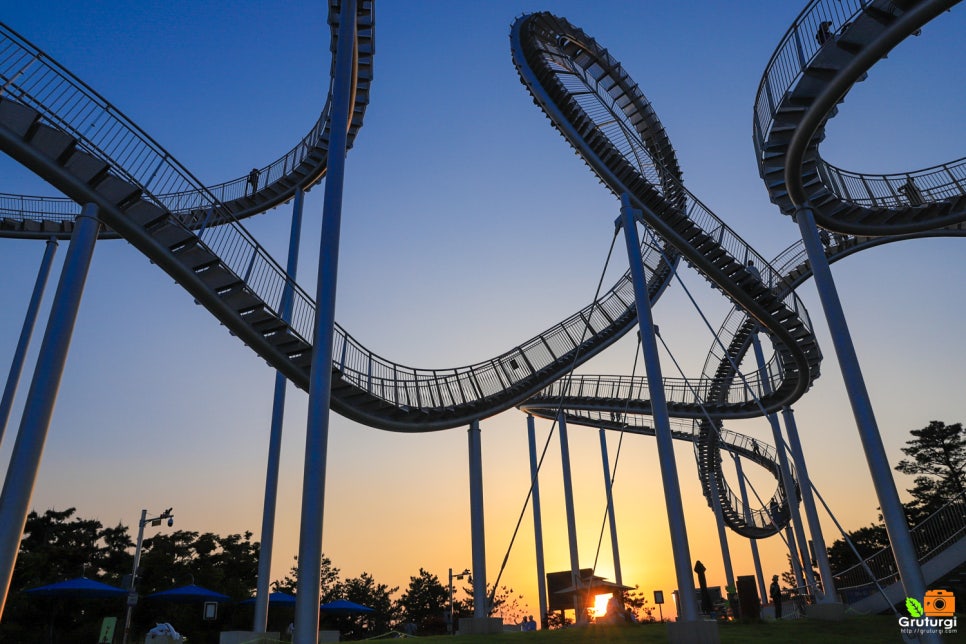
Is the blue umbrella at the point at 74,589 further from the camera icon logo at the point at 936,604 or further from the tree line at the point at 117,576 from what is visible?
the camera icon logo at the point at 936,604

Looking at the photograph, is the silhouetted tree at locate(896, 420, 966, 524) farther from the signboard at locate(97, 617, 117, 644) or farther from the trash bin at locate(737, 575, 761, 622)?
the signboard at locate(97, 617, 117, 644)

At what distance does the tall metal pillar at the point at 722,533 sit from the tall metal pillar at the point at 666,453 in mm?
18943

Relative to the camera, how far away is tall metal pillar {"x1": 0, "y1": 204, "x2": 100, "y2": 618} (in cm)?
735

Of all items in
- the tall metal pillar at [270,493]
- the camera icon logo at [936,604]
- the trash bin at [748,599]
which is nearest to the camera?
the camera icon logo at [936,604]

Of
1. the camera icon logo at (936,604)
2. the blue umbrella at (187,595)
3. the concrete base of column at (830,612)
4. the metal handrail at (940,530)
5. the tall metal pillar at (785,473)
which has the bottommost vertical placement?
the concrete base of column at (830,612)

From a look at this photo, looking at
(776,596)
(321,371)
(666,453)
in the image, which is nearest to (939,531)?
(776,596)

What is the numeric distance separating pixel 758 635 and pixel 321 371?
10.5 meters

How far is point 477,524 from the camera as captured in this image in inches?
661

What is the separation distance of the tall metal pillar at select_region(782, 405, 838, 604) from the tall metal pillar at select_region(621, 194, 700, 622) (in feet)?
24.5

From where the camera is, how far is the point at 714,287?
1781 centimetres

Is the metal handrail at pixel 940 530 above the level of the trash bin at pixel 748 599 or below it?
above

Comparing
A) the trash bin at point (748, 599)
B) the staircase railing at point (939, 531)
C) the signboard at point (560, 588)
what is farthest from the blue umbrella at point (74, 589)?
the staircase railing at point (939, 531)

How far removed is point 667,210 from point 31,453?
→ 14251 mm

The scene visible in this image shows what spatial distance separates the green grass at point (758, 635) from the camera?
1169 cm
